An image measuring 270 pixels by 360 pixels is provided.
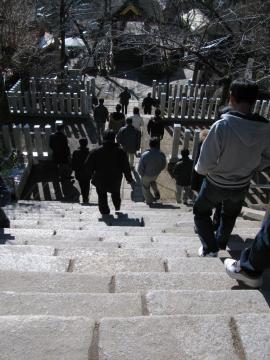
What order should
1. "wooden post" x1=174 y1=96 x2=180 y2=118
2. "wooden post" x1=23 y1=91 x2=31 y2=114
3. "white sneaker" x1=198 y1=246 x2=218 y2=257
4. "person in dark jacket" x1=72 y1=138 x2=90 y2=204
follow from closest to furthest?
"white sneaker" x1=198 y1=246 x2=218 y2=257, "person in dark jacket" x1=72 y1=138 x2=90 y2=204, "wooden post" x1=23 y1=91 x2=31 y2=114, "wooden post" x1=174 y1=96 x2=180 y2=118

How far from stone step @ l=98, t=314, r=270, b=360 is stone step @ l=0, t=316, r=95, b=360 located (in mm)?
86

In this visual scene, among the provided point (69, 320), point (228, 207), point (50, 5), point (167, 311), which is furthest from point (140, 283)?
point (50, 5)

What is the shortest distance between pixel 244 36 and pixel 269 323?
8.47m

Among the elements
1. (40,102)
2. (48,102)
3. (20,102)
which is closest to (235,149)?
(48,102)

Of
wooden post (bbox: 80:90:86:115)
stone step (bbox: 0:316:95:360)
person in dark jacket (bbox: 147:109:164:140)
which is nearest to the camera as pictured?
stone step (bbox: 0:316:95:360)

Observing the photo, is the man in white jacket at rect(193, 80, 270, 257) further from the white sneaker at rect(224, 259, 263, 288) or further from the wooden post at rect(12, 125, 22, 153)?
the wooden post at rect(12, 125, 22, 153)

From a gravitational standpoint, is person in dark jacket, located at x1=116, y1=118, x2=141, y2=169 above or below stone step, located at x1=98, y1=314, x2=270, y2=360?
below

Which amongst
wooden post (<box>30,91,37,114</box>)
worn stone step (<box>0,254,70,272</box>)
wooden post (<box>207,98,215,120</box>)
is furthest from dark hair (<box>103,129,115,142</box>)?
wooden post (<box>207,98,215,120</box>)

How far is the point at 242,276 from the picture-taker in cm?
253

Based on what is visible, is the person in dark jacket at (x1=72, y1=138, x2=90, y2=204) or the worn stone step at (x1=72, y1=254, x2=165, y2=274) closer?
the worn stone step at (x1=72, y1=254, x2=165, y2=274)

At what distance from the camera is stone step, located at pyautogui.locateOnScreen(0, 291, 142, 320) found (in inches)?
77.7

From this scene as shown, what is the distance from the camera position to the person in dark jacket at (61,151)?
7.57 m

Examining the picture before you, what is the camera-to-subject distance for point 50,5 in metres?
14.9

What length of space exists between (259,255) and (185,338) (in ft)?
3.01
